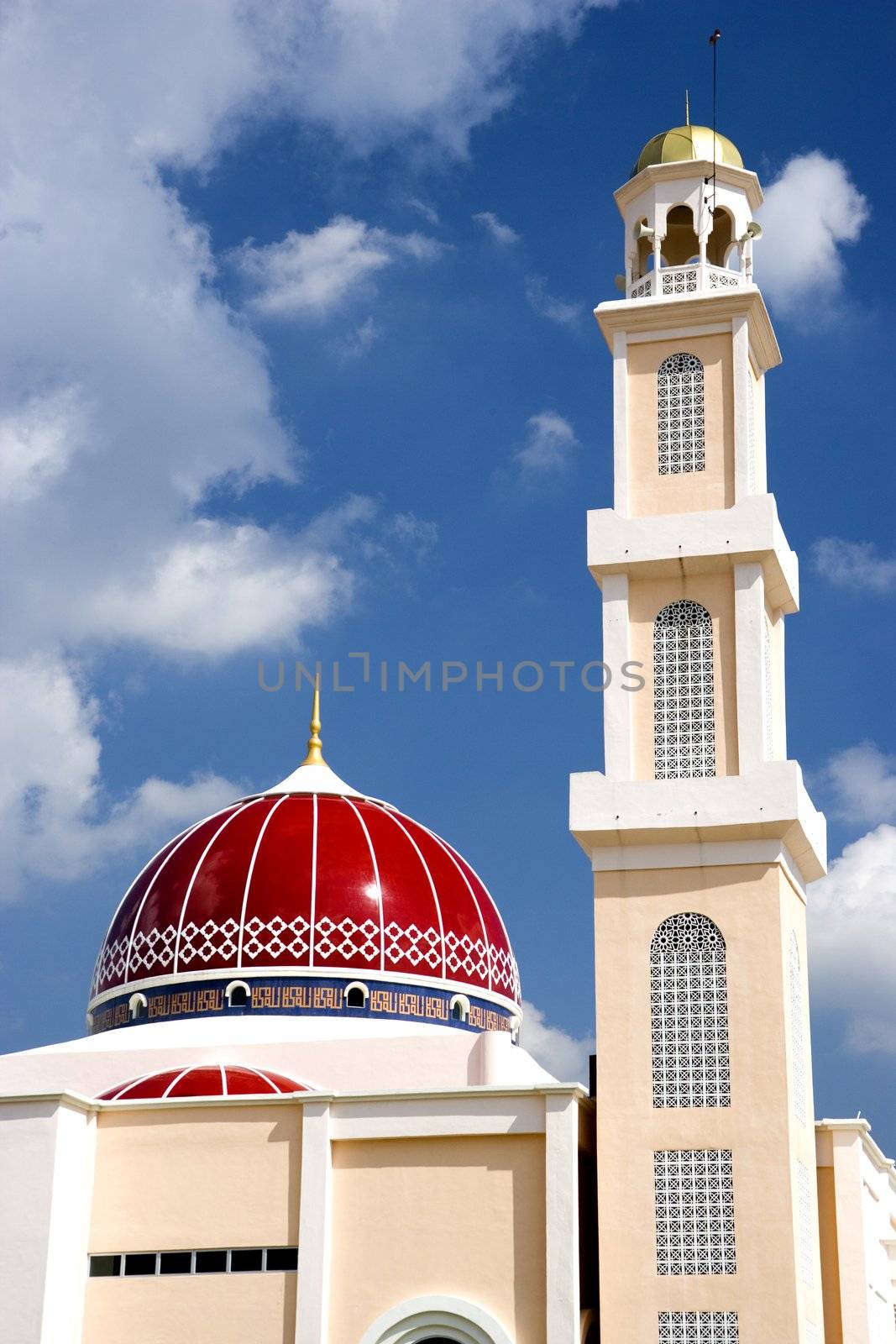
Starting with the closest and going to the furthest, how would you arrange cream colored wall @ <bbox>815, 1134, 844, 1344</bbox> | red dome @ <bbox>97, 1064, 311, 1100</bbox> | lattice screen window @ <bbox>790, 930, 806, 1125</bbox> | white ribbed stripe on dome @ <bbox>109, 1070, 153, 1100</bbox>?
1. lattice screen window @ <bbox>790, 930, 806, 1125</bbox>
2. cream colored wall @ <bbox>815, 1134, 844, 1344</bbox>
3. red dome @ <bbox>97, 1064, 311, 1100</bbox>
4. white ribbed stripe on dome @ <bbox>109, 1070, 153, 1100</bbox>

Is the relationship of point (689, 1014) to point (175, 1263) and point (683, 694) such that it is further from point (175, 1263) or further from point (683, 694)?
point (175, 1263)

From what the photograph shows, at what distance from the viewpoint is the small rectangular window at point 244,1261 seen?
15.9 m

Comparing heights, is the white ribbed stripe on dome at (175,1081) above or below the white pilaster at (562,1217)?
above

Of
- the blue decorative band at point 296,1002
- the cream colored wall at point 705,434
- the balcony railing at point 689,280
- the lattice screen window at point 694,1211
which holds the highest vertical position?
the balcony railing at point 689,280

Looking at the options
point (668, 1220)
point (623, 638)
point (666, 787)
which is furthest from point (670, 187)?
point (668, 1220)

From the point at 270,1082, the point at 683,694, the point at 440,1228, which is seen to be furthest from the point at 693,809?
the point at 270,1082

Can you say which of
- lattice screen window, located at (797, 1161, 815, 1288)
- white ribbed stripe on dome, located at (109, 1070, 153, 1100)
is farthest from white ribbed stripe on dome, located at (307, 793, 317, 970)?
lattice screen window, located at (797, 1161, 815, 1288)

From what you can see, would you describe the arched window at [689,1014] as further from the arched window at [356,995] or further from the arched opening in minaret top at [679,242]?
the arched opening in minaret top at [679,242]

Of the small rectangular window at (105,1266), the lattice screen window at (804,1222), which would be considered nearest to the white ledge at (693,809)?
the lattice screen window at (804,1222)

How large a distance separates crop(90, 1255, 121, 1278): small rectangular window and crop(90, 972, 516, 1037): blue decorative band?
4646mm

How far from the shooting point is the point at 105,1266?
16.3 metres

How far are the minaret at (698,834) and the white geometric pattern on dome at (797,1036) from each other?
5 cm

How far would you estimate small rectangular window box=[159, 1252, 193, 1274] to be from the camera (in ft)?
52.7

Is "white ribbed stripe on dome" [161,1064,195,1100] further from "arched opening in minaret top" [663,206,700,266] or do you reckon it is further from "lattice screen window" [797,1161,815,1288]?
"arched opening in minaret top" [663,206,700,266]
